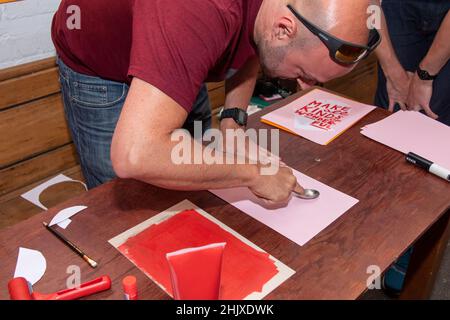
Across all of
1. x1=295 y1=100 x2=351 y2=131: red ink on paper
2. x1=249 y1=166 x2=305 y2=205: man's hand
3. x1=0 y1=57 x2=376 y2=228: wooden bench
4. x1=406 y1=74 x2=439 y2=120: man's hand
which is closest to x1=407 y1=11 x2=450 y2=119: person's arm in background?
x1=406 y1=74 x2=439 y2=120: man's hand

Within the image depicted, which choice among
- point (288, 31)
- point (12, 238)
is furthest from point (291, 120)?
point (12, 238)

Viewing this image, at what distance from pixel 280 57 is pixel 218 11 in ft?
0.64

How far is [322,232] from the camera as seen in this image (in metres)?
0.87

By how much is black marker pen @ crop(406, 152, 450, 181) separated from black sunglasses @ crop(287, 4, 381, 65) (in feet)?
1.09

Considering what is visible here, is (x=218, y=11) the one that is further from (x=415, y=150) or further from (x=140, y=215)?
(x=415, y=150)

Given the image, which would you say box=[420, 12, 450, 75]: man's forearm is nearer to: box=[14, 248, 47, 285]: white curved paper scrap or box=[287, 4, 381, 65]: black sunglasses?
box=[287, 4, 381, 65]: black sunglasses

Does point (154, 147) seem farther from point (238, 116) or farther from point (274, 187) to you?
point (238, 116)

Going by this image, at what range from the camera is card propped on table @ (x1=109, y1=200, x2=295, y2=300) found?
29.3 inches

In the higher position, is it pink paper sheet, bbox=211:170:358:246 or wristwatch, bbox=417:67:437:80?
wristwatch, bbox=417:67:437:80

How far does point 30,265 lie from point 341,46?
2.23 feet

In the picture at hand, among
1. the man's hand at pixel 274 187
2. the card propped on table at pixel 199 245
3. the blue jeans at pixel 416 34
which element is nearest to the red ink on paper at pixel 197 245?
the card propped on table at pixel 199 245

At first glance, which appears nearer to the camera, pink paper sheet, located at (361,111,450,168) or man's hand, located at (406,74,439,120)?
pink paper sheet, located at (361,111,450,168)

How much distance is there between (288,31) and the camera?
2.70 feet

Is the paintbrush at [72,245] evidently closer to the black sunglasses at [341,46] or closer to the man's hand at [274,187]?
the man's hand at [274,187]
